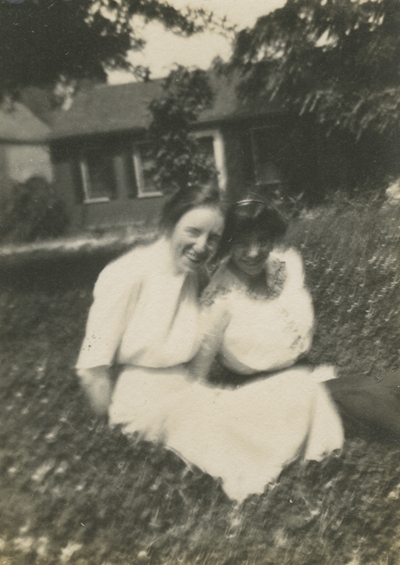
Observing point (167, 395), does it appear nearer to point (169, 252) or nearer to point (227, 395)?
point (227, 395)

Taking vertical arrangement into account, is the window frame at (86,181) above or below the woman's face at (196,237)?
above

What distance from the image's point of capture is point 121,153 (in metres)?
2.75

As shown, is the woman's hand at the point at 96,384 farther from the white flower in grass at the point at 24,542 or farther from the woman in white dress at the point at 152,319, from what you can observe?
the white flower in grass at the point at 24,542

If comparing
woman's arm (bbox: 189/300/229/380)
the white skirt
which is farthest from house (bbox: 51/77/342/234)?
the white skirt

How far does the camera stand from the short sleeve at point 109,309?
9.08 ft

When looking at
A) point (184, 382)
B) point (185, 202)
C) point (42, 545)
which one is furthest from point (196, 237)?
point (42, 545)

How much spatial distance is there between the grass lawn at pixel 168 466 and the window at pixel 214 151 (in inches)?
18.1

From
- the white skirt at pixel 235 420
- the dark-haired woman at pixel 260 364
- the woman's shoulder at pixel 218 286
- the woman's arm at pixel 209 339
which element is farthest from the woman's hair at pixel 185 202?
the white skirt at pixel 235 420

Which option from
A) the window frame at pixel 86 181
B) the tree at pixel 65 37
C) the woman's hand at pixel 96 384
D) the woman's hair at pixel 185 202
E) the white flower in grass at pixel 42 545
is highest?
the tree at pixel 65 37

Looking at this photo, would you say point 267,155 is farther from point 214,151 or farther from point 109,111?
point 109,111

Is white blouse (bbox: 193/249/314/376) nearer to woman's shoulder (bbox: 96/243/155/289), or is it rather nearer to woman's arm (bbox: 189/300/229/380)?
woman's arm (bbox: 189/300/229/380)

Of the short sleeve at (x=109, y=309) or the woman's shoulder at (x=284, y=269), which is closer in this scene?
the short sleeve at (x=109, y=309)

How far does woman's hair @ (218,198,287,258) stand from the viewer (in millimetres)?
2799

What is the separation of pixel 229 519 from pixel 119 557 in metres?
0.59
